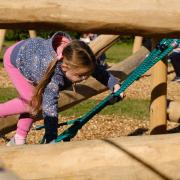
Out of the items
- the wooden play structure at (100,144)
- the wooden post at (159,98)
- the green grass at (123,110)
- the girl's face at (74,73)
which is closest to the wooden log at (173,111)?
the wooden post at (159,98)

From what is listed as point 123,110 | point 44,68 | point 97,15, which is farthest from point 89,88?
point 123,110

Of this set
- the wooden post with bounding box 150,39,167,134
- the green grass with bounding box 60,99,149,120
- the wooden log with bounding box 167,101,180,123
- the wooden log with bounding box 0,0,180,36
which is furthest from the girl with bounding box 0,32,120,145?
the green grass with bounding box 60,99,149,120

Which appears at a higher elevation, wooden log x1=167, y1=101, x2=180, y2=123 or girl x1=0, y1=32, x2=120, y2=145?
girl x1=0, y1=32, x2=120, y2=145

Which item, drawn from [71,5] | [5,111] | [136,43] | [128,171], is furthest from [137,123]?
[136,43]

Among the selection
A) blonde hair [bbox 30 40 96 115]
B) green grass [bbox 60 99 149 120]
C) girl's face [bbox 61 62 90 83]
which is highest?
blonde hair [bbox 30 40 96 115]

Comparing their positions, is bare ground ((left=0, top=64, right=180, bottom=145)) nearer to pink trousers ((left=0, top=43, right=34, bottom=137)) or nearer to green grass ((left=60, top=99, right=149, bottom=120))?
green grass ((left=60, top=99, right=149, bottom=120))

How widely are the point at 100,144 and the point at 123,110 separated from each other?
15.6 feet

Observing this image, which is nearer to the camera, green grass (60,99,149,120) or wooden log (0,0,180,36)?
wooden log (0,0,180,36)

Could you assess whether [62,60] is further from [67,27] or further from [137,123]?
[137,123]

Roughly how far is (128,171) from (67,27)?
25.7 inches

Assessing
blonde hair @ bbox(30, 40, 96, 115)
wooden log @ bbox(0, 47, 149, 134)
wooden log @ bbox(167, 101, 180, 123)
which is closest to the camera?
blonde hair @ bbox(30, 40, 96, 115)

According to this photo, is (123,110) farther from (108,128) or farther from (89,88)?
(89,88)

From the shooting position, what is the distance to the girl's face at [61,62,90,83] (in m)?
3.18

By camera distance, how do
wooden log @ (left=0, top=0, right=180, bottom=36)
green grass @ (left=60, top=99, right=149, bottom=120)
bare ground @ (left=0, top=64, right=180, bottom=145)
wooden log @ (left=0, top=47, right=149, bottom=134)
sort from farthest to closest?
1. green grass @ (left=60, top=99, right=149, bottom=120)
2. bare ground @ (left=0, top=64, right=180, bottom=145)
3. wooden log @ (left=0, top=47, right=149, bottom=134)
4. wooden log @ (left=0, top=0, right=180, bottom=36)
